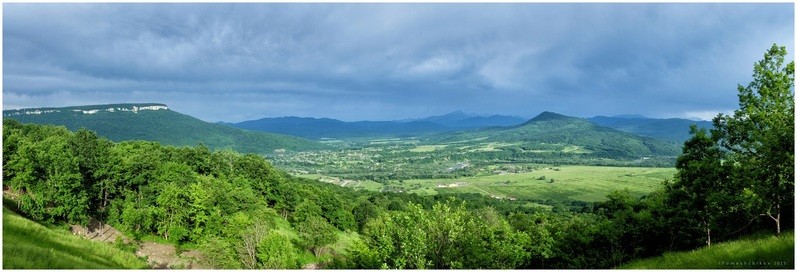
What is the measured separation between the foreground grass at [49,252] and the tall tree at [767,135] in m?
27.3

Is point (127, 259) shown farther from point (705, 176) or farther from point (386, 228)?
point (705, 176)

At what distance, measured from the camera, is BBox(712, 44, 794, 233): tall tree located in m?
19.2

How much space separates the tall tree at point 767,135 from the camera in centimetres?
1917

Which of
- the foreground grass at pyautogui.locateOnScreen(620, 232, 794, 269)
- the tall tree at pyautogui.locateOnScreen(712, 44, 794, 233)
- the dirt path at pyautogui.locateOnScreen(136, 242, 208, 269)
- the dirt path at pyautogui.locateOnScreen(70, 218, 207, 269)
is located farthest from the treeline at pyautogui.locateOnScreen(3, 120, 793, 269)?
the foreground grass at pyautogui.locateOnScreen(620, 232, 794, 269)

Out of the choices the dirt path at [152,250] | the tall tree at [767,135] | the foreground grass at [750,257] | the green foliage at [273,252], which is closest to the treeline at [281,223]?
the green foliage at [273,252]

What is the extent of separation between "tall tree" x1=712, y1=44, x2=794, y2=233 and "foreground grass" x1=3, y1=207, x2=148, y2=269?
27294mm


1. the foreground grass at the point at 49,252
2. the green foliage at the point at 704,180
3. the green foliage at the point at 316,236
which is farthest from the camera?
the green foliage at the point at 316,236

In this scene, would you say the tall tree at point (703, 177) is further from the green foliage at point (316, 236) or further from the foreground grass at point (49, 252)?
the green foliage at point (316, 236)

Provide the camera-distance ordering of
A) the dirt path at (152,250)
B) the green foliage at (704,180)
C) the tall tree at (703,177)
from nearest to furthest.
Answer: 1. the green foliage at (704,180)
2. the tall tree at (703,177)
3. the dirt path at (152,250)

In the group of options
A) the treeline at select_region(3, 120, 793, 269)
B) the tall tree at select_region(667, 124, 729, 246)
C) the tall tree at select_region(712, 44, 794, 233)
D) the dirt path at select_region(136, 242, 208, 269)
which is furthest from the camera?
the dirt path at select_region(136, 242, 208, 269)

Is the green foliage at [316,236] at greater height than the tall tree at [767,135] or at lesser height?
lesser

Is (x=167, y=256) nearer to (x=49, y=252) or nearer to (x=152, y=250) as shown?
(x=152, y=250)

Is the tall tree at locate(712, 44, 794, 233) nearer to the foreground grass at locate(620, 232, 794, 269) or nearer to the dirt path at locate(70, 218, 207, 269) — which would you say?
the foreground grass at locate(620, 232, 794, 269)

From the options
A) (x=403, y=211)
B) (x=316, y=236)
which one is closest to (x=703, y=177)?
(x=403, y=211)
